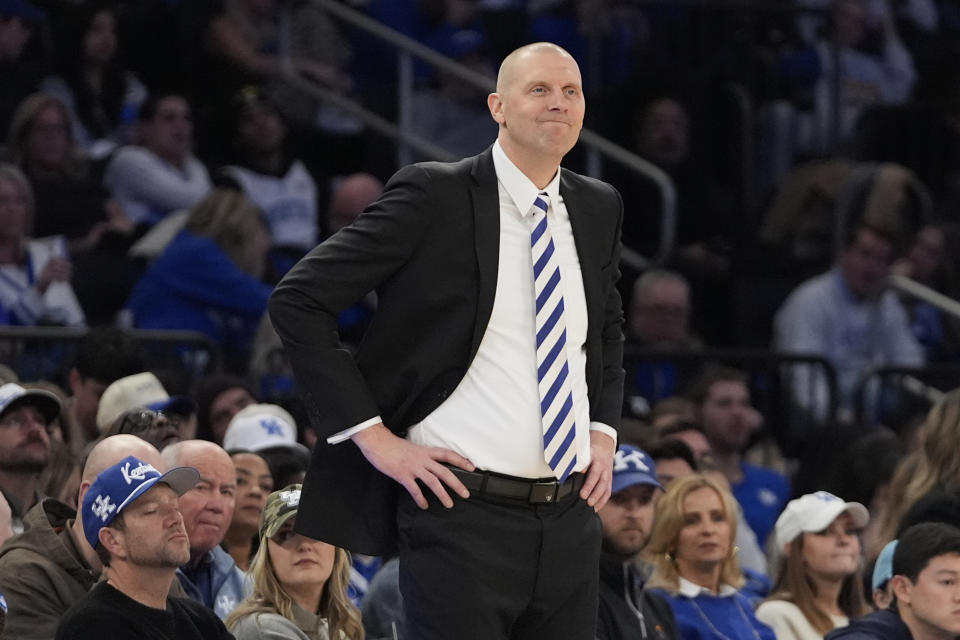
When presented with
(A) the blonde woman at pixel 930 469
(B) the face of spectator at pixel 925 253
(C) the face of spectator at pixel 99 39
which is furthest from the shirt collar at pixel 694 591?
(C) the face of spectator at pixel 99 39

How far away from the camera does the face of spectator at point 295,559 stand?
5.74 meters

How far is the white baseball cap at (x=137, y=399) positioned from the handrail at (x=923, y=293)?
5018 mm

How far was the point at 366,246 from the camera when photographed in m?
3.92

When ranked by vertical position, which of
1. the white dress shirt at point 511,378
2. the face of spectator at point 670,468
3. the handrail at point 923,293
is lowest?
the face of spectator at point 670,468

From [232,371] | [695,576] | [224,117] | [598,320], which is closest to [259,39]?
[224,117]

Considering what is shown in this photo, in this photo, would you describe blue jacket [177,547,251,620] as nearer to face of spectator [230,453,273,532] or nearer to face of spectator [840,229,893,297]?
face of spectator [230,453,273,532]

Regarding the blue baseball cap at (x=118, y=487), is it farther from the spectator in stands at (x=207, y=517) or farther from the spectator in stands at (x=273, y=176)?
the spectator in stands at (x=273, y=176)

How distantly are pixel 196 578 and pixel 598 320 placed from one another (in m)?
2.56

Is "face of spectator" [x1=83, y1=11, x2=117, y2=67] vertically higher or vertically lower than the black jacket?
higher

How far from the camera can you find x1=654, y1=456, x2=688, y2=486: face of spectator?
750 cm

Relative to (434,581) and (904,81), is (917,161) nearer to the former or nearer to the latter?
(904,81)

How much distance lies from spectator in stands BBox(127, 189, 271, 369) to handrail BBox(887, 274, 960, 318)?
3.69 m

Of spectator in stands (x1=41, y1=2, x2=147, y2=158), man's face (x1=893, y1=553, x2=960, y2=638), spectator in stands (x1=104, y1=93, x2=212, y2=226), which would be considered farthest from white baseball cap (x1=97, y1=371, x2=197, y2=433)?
spectator in stands (x1=41, y1=2, x2=147, y2=158)

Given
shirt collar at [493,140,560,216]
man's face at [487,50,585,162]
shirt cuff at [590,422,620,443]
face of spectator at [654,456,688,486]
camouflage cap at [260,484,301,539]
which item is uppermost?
man's face at [487,50,585,162]
